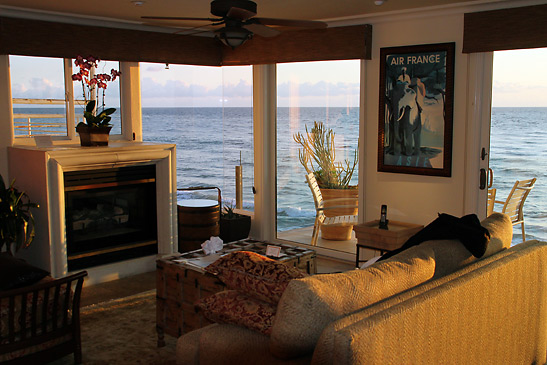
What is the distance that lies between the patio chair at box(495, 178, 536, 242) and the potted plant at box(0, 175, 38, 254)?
389 centimetres

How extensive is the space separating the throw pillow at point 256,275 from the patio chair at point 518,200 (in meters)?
2.82

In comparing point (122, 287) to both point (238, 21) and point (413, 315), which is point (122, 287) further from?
point (413, 315)

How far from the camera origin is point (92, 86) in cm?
524

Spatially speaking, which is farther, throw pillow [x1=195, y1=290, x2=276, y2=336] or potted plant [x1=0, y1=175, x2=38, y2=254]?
potted plant [x1=0, y1=175, x2=38, y2=254]

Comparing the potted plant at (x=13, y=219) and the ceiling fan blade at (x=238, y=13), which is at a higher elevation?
the ceiling fan blade at (x=238, y=13)

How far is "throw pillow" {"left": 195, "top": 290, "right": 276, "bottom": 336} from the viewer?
2271 mm

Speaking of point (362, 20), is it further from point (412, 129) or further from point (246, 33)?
point (246, 33)

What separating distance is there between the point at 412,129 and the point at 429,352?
10.1ft

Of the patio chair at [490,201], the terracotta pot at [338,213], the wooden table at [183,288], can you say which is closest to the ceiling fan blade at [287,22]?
the wooden table at [183,288]

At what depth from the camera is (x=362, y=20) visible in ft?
16.9

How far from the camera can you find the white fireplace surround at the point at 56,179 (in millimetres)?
4438

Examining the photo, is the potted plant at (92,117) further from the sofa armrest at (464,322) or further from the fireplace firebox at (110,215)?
the sofa armrest at (464,322)

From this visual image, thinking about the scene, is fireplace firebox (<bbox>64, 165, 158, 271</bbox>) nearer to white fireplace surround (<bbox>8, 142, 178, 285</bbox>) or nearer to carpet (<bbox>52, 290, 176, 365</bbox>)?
white fireplace surround (<bbox>8, 142, 178, 285</bbox>)

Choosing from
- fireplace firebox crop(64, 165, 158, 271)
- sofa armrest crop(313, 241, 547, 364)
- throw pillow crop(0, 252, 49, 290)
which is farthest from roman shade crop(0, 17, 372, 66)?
sofa armrest crop(313, 241, 547, 364)
